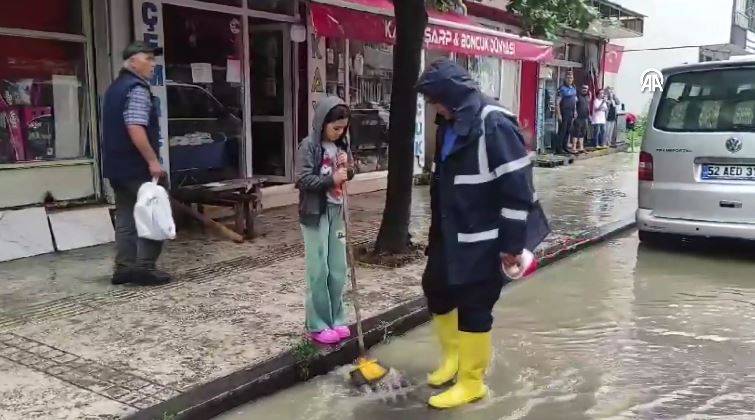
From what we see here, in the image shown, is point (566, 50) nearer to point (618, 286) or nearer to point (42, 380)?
point (618, 286)

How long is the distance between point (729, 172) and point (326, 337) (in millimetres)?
4448

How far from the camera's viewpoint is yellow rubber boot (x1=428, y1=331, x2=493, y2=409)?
12.6ft

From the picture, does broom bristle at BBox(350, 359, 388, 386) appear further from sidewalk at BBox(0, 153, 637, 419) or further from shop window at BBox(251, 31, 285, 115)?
shop window at BBox(251, 31, 285, 115)

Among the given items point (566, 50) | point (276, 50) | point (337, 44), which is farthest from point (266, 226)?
point (566, 50)

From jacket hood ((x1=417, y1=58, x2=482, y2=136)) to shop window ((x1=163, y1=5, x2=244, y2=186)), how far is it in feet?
17.5

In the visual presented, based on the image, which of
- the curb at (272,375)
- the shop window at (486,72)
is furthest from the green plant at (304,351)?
the shop window at (486,72)

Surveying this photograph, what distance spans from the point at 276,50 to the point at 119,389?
672cm

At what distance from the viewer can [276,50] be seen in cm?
981

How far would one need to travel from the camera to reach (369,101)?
459 inches

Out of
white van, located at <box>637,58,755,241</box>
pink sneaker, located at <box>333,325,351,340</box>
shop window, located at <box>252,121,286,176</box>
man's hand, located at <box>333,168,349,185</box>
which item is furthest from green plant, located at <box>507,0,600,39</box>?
pink sneaker, located at <box>333,325,351,340</box>

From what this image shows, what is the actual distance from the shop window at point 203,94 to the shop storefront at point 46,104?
1.07 m

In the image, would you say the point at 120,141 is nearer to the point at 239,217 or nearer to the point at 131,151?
the point at 131,151

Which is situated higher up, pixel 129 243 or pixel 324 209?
pixel 324 209

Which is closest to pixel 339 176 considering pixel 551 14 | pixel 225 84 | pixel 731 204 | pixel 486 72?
pixel 731 204
